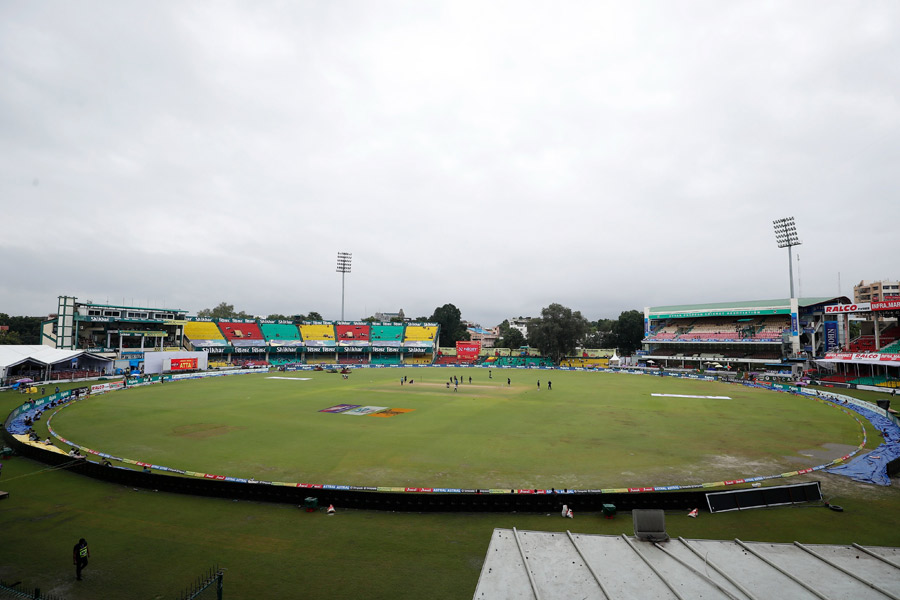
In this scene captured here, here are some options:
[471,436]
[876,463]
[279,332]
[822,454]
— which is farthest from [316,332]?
[876,463]

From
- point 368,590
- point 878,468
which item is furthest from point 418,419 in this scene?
point 878,468

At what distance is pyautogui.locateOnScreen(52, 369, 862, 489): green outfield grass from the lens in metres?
18.3

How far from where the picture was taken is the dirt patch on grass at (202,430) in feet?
82.9

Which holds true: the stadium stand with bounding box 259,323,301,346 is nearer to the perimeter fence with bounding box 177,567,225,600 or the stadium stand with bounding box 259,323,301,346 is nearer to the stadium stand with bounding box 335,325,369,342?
the stadium stand with bounding box 335,325,369,342

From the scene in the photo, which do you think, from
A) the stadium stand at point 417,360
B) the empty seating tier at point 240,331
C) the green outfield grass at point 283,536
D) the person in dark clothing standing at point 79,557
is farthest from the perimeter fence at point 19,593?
the stadium stand at point 417,360

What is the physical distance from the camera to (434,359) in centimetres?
9775

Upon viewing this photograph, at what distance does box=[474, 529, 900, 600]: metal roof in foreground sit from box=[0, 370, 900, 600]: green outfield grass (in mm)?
2982

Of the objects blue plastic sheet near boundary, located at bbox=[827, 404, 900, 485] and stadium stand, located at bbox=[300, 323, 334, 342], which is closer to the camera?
blue plastic sheet near boundary, located at bbox=[827, 404, 900, 485]

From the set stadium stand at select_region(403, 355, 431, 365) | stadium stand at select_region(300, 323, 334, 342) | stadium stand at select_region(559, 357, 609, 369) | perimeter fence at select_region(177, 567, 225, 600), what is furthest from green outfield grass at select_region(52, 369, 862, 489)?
stadium stand at select_region(403, 355, 431, 365)

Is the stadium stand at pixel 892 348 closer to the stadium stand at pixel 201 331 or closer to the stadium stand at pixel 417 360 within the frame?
the stadium stand at pixel 417 360

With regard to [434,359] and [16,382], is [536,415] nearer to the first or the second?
[16,382]

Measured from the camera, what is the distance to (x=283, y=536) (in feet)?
40.9

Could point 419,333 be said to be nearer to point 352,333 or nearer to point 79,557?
point 352,333

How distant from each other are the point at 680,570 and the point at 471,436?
18.2 m
